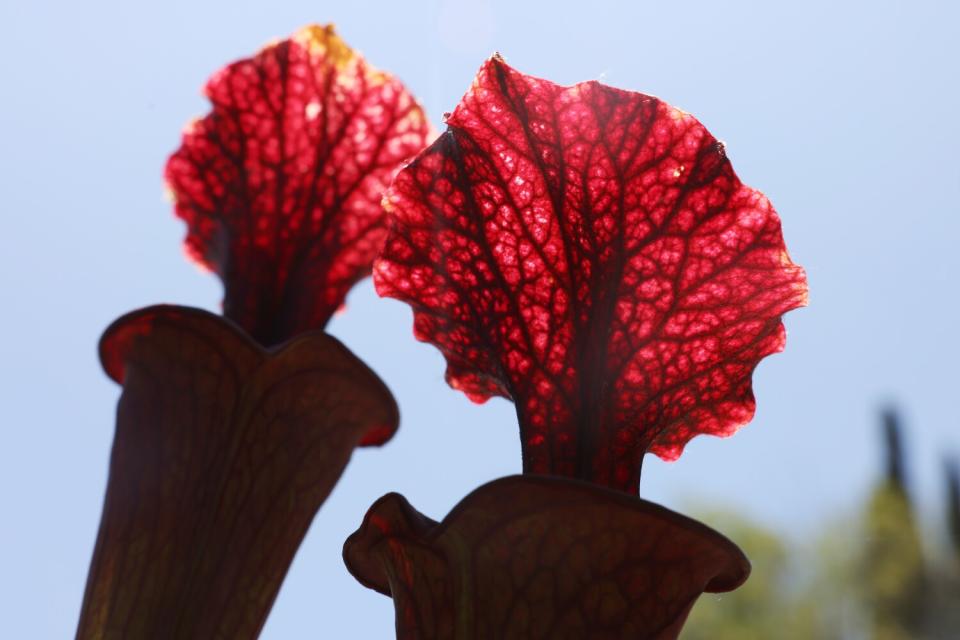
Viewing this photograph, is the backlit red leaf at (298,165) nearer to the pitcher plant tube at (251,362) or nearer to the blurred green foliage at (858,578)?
the pitcher plant tube at (251,362)

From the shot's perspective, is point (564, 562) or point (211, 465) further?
point (211, 465)

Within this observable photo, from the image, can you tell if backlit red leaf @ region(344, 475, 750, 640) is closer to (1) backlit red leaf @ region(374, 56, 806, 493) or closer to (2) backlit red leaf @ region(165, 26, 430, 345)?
(1) backlit red leaf @ region(374, 56, 806, 493)

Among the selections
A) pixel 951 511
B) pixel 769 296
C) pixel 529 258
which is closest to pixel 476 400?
pixel 529 258

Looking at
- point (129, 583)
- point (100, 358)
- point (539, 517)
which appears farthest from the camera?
point (100, 358)

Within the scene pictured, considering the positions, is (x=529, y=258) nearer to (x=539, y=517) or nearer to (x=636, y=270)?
(x=636, y=270)

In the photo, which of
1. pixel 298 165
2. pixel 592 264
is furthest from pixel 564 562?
pixel 298 165

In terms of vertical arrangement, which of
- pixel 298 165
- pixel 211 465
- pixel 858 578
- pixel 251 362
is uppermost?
pixel 298 165

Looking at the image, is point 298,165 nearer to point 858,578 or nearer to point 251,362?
point 251,362
